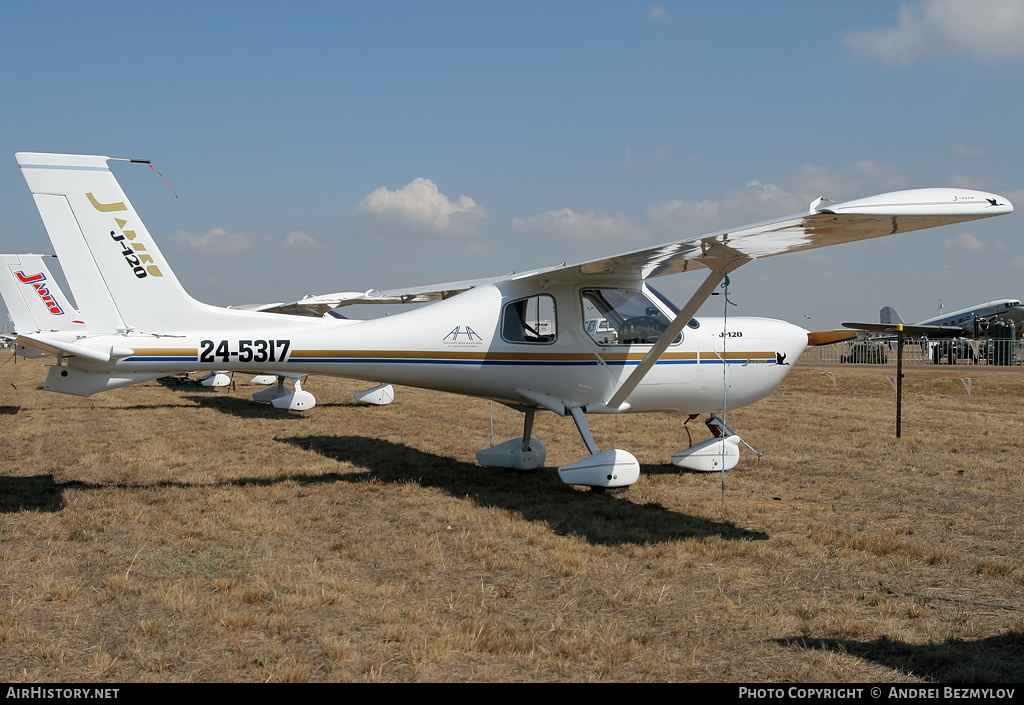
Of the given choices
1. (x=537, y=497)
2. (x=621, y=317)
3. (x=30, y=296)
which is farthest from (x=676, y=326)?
(x=30, y=296)

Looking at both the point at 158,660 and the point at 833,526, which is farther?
the point at 833,526

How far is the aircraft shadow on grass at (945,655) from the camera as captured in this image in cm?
350

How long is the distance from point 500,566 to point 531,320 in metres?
3.51

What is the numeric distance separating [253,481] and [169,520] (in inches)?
76.0

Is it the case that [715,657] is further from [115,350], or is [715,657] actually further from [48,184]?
[48,184]

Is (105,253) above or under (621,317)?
above

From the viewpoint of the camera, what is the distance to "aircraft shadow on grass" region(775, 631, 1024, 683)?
350 centimetres

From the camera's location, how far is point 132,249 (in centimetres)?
698

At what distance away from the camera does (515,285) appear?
27.0ft

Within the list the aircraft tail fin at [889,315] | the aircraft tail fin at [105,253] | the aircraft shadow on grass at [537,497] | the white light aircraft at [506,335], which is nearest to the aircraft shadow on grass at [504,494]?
the aircraft shadow on grass at [537,497]

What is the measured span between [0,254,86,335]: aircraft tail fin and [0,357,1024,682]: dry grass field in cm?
1206

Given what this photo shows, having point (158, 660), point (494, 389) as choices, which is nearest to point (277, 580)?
point (158, 660)

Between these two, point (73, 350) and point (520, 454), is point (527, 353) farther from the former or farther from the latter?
point (73, 350)

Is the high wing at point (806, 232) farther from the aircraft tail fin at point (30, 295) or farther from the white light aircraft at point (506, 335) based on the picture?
the aircraft tail fin at point (30, 295)
